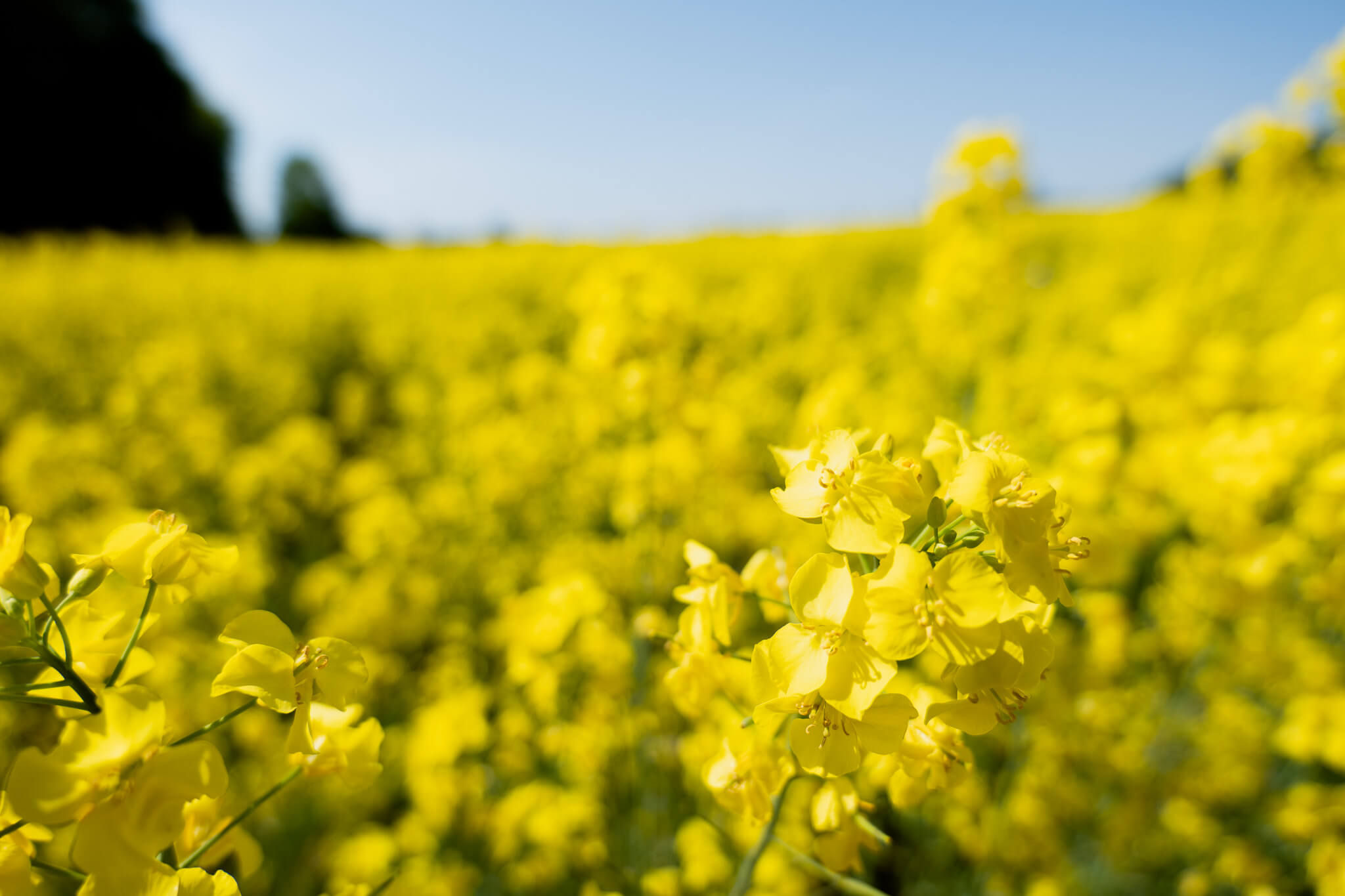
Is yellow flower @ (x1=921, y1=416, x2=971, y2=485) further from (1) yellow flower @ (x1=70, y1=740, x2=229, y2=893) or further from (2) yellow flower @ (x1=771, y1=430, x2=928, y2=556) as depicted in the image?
(1) yellow flower @ (x1=70, y1=740, x2=229, y2=893)

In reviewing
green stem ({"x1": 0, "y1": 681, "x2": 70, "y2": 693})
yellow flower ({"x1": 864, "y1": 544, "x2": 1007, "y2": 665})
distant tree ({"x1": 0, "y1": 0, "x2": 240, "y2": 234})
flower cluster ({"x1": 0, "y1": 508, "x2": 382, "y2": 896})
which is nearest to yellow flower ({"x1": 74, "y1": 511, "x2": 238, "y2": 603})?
flower cluster ({"x1": 0, "y1": 508, "x2": 382, "y2": 896})

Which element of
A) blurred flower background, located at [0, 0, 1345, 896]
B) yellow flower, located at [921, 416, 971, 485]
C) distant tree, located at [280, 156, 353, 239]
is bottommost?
blurred flower background, located at [0, 0, 1345, 896]

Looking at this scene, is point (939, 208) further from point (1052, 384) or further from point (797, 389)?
point (797, 389)

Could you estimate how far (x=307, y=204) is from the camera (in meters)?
33.7

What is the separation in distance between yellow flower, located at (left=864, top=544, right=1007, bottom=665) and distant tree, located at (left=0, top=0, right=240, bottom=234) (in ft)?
82.0

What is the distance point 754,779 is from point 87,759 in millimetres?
664

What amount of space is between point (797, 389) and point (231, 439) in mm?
4709

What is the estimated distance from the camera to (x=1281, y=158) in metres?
4.76

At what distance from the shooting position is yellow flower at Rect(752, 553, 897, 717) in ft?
2.27

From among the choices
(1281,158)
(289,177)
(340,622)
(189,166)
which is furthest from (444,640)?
(289,177)

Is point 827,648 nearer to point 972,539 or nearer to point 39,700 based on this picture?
point 972,539

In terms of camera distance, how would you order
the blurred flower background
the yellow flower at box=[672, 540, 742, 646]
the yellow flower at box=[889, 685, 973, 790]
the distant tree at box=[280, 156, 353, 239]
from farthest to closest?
the distant tree at box=[280, 156, 353, 239]
the blurred flower background
the yellow flower at box=[672, 540, 742, 646]
the yellow flower at box=[889, 685, 973, 790]

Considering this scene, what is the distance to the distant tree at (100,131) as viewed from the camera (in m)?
19.9

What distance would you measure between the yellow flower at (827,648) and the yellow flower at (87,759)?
554mm
